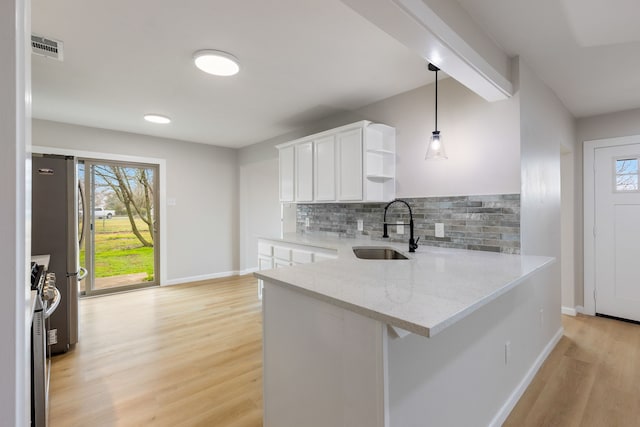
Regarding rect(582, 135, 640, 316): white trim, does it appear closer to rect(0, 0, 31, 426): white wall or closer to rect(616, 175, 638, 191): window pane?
rect(616, 175, 638, 191): window pane

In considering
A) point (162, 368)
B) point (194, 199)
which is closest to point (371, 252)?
point (162, 368)

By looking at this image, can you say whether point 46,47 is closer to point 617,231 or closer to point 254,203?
point 254,203

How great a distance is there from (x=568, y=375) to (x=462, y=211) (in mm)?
1464

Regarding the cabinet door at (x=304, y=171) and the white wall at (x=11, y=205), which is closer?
A: the white wall at (x=11, y=205)

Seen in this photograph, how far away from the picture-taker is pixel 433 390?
1.25 metres

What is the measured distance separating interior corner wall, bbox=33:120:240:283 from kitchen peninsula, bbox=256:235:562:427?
3971mm

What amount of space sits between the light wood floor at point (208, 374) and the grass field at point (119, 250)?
40.7 inches

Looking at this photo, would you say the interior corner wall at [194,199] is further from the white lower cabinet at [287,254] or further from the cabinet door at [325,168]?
the cabinet door at [325,168]

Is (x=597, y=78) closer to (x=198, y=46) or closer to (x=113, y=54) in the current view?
(x=198, y=46)

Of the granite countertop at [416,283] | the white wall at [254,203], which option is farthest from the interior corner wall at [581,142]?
the white wall at [254,203]

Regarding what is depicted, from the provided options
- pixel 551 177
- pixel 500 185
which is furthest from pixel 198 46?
pixel 551 177

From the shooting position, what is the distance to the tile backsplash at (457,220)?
88.2 inches

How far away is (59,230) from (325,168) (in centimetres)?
256

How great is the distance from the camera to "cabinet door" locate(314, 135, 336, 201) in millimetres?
3301
